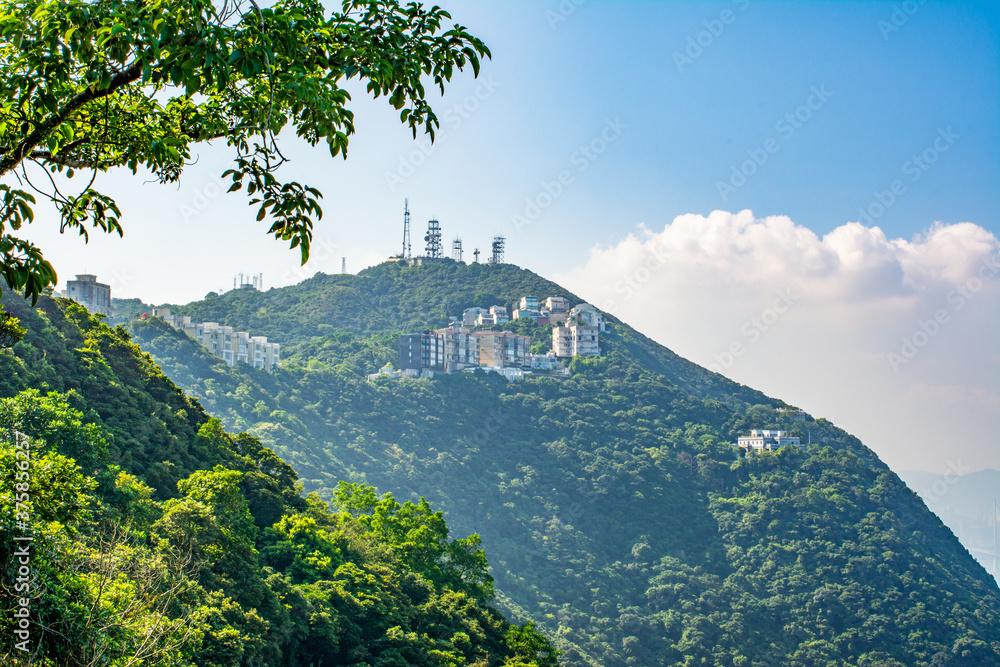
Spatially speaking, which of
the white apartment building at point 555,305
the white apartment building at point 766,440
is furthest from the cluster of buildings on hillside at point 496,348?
the white apartment building at point 766,440

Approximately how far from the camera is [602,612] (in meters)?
53.3

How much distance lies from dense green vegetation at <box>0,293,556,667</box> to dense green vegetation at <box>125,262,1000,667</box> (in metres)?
25.0

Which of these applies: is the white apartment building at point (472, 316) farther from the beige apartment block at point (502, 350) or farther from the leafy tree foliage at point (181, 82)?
the leafy tree foliage at point (181, 82)

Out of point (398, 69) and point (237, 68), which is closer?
point (237, 68)

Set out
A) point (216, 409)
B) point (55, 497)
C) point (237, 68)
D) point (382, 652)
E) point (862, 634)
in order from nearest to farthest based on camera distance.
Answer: point (237, 68) → point (55, 497) → point (382, 652) → point (862, 634) → point (216, 409)

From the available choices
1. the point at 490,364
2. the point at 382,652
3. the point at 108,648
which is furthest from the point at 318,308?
the point at 108,648

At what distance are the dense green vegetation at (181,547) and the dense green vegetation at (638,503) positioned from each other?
2502cm

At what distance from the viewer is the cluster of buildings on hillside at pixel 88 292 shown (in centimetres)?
5716

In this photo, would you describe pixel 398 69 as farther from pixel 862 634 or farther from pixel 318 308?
pixel 318 308

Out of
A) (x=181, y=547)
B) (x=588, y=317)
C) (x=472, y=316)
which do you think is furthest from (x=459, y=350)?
(x=181, y=547)

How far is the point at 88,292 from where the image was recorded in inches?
2279

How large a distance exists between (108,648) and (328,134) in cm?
516

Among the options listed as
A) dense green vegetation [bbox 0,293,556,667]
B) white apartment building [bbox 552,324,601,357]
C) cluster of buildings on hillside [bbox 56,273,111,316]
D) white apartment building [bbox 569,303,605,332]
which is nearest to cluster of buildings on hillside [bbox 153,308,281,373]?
cluster of buildings on hillside [bbox 56,273,111,316]

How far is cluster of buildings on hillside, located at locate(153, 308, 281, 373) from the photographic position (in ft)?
237
